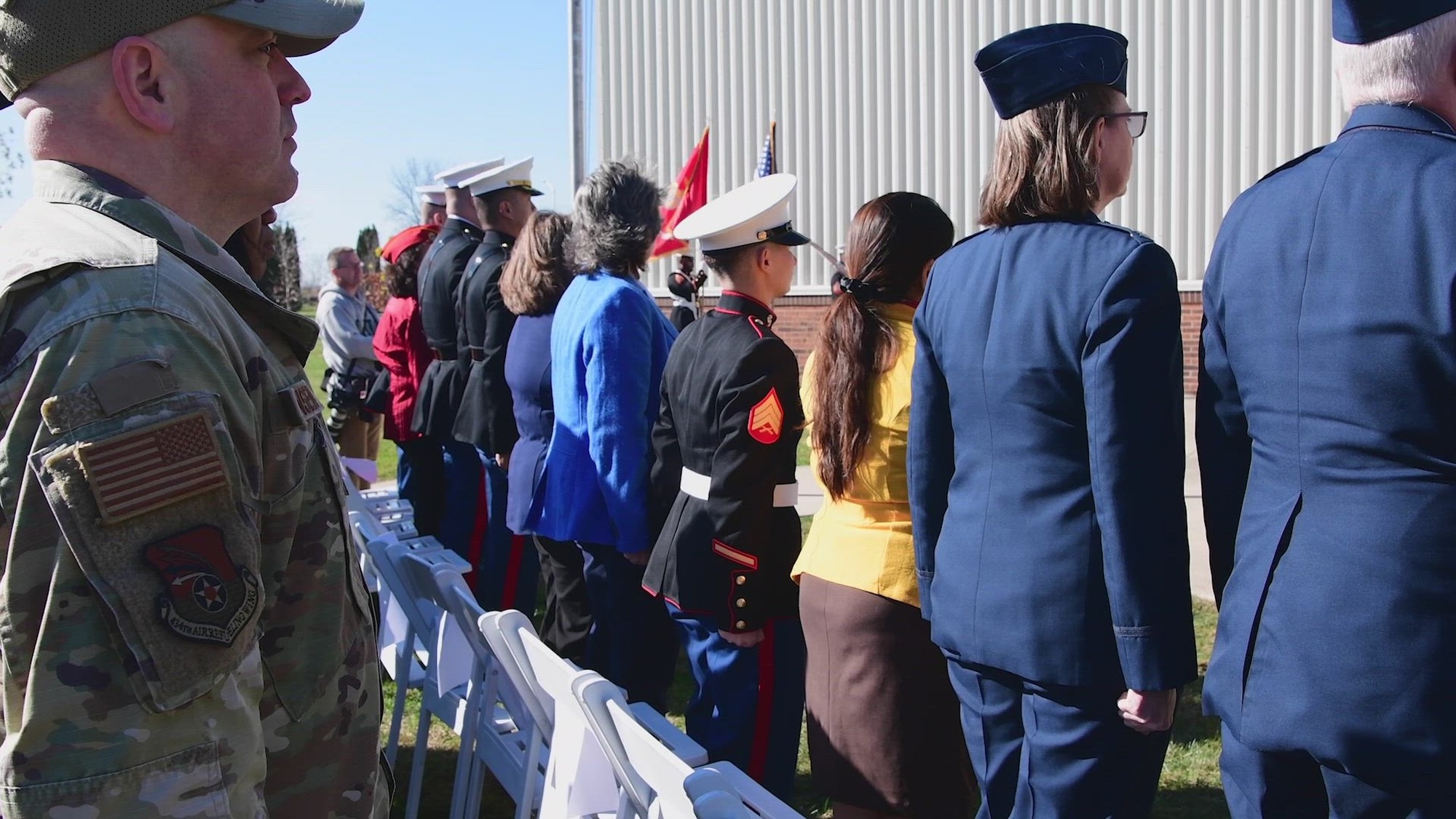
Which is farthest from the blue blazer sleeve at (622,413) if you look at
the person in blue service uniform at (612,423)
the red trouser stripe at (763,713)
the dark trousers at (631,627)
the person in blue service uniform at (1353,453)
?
the person in blue service uniform at (1353,453)

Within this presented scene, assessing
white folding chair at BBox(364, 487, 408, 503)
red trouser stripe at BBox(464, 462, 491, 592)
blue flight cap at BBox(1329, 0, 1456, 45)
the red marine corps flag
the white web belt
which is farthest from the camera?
the red marine corps flag

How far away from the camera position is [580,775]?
249 cm

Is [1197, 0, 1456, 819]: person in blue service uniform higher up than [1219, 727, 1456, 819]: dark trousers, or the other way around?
[1197, 0, 1456, 819]: person in blue service uniform

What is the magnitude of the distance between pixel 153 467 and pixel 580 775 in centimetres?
161

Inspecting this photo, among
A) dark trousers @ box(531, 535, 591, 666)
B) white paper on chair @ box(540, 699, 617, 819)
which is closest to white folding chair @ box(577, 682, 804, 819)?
white paper on chair @ box(540, 699, 617, 819)

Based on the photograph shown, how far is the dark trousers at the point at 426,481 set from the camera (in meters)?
6.04

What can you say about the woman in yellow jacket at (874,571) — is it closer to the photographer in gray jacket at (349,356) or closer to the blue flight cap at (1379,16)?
the blue flight cap at (1379,16)

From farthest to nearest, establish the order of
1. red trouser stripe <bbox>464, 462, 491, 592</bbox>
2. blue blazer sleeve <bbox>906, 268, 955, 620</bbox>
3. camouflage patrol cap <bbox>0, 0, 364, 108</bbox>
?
red trouser stripe <bbox>464, 462, 491, 592</bbox>
blue blazer sleeve <bbox>906, 268, 955, 620</bbox>
camouflage patrol cap <bbox>0, 0, 364, 108</bbox>

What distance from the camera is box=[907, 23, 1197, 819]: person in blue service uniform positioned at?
2.03 meters

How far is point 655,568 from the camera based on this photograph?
3242 millimetres

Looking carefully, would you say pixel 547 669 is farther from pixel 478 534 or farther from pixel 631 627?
pixel 478 534

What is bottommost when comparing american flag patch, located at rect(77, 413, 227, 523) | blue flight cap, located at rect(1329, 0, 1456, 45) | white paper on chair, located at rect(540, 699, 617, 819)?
white paper on chair, located at rect(540, 699, 617, 819)

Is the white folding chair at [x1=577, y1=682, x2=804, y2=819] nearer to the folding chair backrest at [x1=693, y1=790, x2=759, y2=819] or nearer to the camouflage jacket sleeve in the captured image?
the folding chair backrest at [x1=693, y1=790, x2=759, y2=819]

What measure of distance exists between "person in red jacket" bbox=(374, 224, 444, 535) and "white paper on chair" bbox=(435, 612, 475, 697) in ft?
8.14
